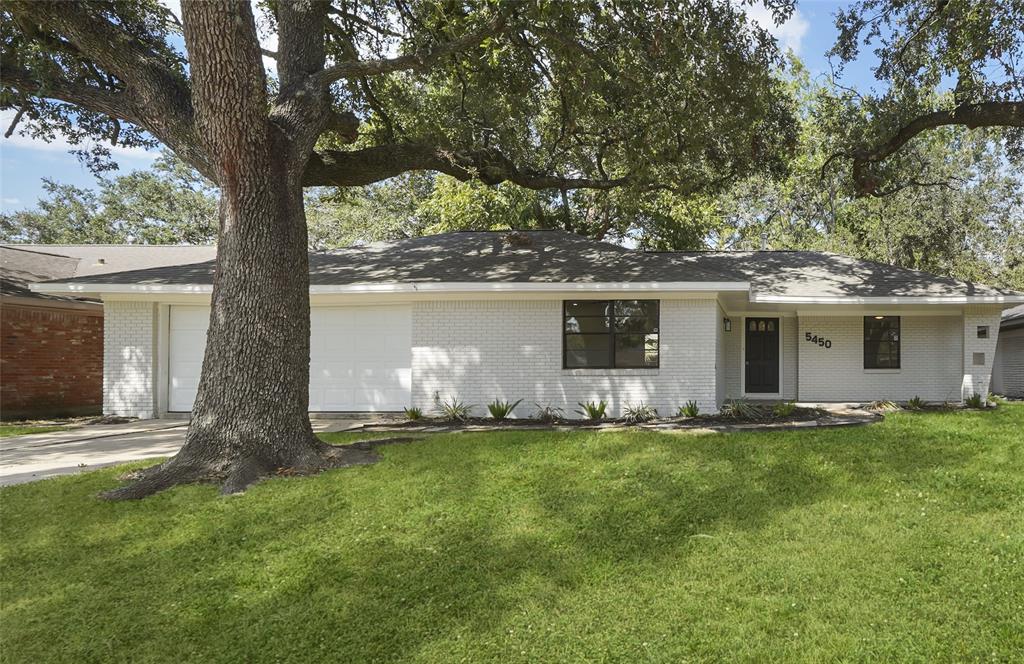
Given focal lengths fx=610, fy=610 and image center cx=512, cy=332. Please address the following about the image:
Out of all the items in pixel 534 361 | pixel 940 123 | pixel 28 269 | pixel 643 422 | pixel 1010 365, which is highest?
pixel 940 123

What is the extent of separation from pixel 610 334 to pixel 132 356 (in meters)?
9.54

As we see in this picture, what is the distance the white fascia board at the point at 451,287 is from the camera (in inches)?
417

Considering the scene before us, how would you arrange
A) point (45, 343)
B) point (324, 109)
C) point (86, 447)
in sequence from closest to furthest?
point (324, 109) → point (86, 447) → point (45, 343)

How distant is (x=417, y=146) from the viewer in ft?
33.7

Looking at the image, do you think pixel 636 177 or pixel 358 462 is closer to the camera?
pixel 358 462

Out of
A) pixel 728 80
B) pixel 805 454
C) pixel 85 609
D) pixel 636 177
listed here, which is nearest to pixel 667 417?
pixel 805 454

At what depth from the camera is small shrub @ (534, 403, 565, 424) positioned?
1084cm

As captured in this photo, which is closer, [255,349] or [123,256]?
[255,349]

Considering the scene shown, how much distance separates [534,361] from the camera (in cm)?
1148

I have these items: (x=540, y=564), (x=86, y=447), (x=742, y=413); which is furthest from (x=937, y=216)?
(x=86, y=447)

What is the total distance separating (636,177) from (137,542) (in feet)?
34.1

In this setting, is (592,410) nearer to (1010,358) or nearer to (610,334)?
(610,334)

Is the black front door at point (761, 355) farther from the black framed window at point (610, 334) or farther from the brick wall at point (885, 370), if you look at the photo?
the black framed window at point (610, 334)

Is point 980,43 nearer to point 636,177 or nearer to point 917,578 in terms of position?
point 636,177
